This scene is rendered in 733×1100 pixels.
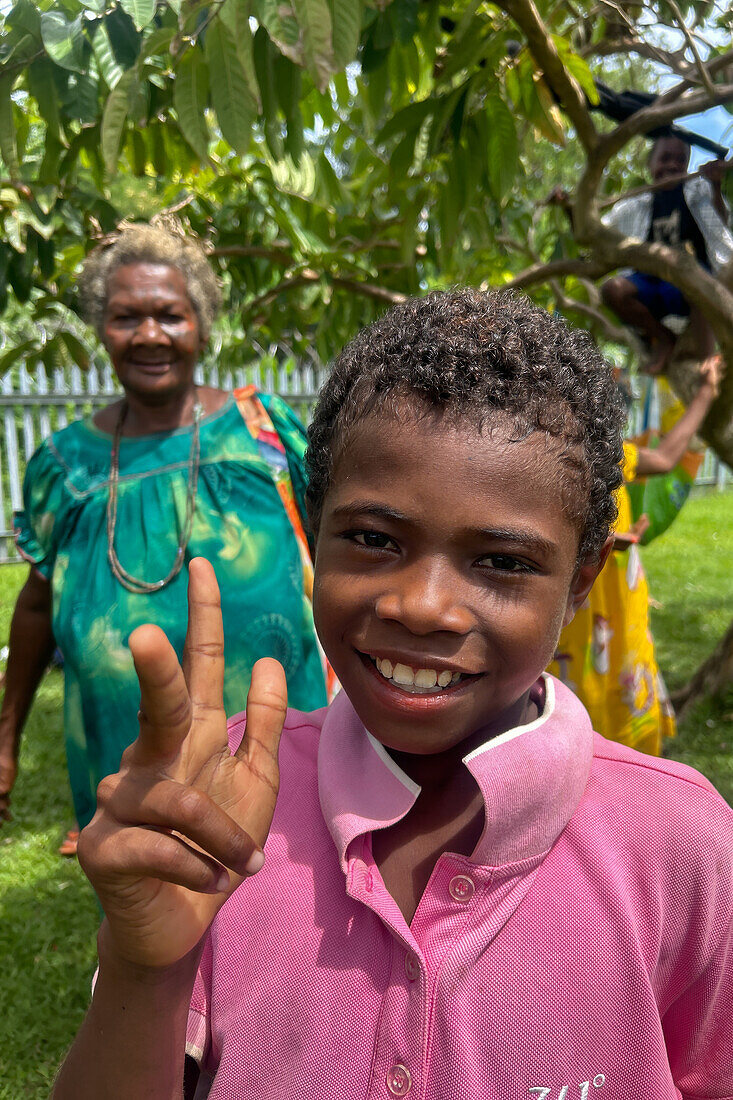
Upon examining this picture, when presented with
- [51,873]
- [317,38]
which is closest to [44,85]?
[317,38]

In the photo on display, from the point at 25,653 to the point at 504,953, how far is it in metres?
1.92

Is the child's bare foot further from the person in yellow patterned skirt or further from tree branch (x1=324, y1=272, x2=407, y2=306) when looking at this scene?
tree branch (x1=324, y1=272, x2=407, y2=306)

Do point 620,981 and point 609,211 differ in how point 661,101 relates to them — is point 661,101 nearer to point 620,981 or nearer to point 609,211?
point 609,211

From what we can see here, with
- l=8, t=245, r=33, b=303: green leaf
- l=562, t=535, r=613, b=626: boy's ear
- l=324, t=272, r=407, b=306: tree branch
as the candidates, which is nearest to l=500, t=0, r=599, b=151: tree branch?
l=324, t=272, r=407, b=306: tree branch

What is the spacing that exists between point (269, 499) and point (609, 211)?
2.54 metres

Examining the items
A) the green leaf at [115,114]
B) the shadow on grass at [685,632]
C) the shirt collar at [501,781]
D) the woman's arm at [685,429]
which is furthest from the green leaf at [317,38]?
the shadow on grass at [685,632]

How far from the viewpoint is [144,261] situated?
249 cm

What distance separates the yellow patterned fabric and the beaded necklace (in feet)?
4.18

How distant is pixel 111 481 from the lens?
238 centimetres

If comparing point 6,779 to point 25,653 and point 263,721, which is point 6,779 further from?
point 263,721

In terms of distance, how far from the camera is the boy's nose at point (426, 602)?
895 mm

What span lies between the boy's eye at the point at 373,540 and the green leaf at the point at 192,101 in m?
0.99

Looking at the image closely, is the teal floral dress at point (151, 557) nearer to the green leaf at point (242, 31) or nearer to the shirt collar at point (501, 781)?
the green leaf at point (242, 31)

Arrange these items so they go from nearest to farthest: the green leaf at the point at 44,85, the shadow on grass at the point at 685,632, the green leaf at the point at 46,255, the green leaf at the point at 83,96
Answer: the green leaf at the point at 44,85 → the green leaf at the point at 83,96 → the green leaf at the point at 46,255 → the shadow on grass at the point at 685,632
